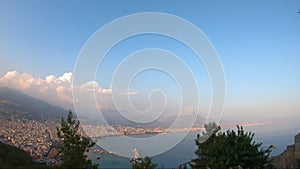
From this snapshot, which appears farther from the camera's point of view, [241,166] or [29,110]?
[29,110]

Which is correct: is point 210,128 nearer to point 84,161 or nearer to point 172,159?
point 84,161

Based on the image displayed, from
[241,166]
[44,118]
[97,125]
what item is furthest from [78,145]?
[44,118]

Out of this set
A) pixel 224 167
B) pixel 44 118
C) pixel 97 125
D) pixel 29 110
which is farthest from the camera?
pixel 29 110

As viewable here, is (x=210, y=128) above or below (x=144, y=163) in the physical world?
above

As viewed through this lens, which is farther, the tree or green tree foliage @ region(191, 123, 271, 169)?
green tree foliage @ region(191, 123, 271, 169)

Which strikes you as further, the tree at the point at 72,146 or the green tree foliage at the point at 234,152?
the green tree foliage at the point at 234,152

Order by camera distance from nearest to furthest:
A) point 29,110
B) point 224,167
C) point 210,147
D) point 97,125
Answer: point 224,167 → point 210,147 → point 97,125 → point 29,110

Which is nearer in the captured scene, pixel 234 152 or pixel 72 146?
pixel 72 146

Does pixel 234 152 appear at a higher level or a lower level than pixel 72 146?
higher
